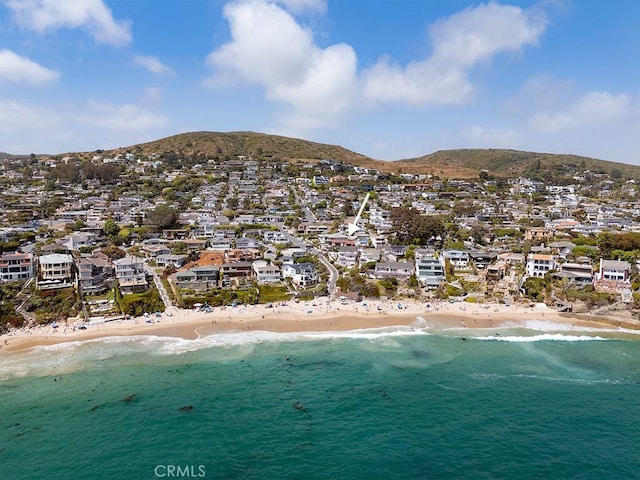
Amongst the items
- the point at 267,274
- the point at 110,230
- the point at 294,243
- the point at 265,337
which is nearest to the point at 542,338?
the point at 265,337

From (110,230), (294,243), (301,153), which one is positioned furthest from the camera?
(301,153)

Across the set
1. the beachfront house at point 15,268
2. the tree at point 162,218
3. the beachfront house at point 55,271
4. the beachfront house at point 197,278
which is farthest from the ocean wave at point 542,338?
the tree at point 162,218

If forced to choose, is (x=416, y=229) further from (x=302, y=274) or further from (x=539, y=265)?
(x=302, y=274)

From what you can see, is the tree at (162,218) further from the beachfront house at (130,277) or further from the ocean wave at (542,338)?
the ocean wave at (542,338)

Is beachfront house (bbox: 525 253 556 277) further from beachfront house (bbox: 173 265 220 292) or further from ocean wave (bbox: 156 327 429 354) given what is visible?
beachfront house (bbox: 173 265 220 292)

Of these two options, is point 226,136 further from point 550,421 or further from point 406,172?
point 550,421

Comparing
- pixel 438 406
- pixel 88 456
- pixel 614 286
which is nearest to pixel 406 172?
pixel 614 286

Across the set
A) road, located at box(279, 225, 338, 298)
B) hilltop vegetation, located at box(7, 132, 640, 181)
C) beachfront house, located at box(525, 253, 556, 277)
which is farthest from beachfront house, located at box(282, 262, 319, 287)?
hilltop vegetation, located at box(7, 132, 640, 181)
